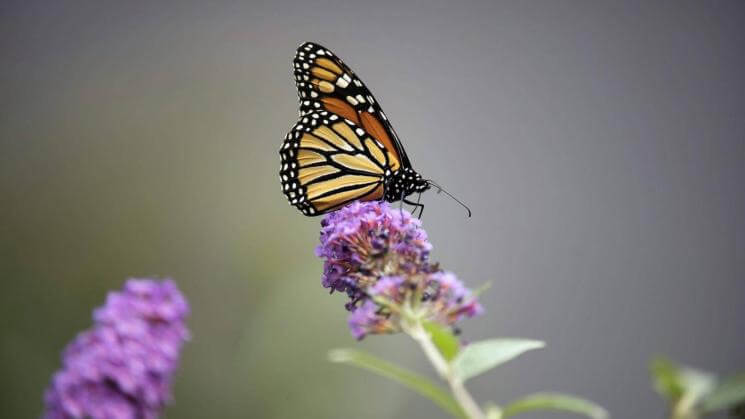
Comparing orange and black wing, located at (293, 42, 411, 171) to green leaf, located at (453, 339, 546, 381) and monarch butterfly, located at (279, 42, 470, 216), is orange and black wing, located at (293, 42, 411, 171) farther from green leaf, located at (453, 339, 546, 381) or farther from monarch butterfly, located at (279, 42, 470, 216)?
green leaf, located at (453, 339, 546, 381)

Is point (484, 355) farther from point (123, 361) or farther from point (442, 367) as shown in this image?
point (123, 361)

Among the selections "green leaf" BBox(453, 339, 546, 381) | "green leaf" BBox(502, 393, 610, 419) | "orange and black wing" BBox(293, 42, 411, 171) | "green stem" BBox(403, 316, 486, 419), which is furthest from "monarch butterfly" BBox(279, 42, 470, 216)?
"green leaf" BBox(502, 393, 610, 419)

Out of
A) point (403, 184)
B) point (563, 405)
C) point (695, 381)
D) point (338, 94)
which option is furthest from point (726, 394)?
point (338, 94)

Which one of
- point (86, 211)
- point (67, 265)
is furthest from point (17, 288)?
point (86, 211)

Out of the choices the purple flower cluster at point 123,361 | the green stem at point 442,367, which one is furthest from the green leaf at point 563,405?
the purple flower cluster at point 123,361

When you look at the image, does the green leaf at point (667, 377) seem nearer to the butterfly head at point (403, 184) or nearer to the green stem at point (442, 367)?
the green stem at point (442, 367)
